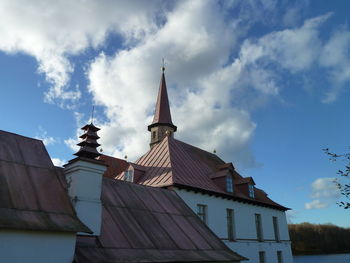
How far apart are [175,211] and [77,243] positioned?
235 inches

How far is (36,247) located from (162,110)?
1224 inches

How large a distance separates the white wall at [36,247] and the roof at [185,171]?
8943 mm

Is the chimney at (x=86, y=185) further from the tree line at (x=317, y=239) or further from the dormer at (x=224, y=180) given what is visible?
the tree line at (x=317, y=239)

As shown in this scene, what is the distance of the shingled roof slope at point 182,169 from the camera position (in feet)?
57.3

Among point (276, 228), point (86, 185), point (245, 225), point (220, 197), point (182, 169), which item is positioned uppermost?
point (182, 169)

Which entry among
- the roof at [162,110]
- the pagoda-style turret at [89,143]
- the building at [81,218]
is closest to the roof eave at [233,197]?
the building at [81,218]

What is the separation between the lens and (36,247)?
7156mm

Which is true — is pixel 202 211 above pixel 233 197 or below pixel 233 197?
below

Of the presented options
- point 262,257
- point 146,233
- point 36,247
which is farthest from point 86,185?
point 262,257

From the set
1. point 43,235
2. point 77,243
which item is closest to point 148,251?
point 77,243

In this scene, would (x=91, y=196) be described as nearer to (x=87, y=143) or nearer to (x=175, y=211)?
(x=87, y=143)

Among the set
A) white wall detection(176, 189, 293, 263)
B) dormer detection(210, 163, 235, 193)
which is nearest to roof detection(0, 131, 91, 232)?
white wall detection(176, 189, 293, 263)

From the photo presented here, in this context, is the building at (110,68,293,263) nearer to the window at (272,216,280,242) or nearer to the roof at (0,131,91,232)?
the window at (272,216,280,242)

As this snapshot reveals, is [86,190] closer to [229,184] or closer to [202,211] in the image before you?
[202,211]
